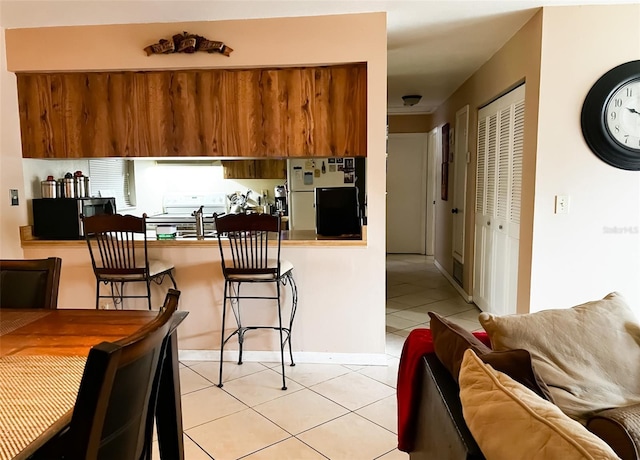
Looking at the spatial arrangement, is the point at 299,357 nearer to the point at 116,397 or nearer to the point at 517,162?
the point at 517,162

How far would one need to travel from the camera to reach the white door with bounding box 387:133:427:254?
7.26 m

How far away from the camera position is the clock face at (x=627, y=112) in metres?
2.67

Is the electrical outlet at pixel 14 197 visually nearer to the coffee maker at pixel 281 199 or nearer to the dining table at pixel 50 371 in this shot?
the dining table at pixel 50 371

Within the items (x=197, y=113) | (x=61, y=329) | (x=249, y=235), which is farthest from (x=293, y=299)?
(x=61, y=329)

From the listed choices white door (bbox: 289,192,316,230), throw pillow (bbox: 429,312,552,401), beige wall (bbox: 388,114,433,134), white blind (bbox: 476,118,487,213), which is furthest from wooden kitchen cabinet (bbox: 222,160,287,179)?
throw pillow (bbox: 429,312,552,401)

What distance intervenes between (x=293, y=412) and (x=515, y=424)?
1822 millimetres

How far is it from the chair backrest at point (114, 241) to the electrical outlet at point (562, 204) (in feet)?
8.38

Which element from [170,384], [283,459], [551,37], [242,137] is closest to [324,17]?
[242,137]

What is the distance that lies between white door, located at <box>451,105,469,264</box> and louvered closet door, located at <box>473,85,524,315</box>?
0.43 m

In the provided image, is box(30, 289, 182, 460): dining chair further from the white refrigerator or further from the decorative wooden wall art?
the white refrigerator

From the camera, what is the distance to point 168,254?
3.18 meters

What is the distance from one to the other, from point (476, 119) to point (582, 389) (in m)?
3.51

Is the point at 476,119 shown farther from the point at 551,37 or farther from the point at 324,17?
the point at 324,17

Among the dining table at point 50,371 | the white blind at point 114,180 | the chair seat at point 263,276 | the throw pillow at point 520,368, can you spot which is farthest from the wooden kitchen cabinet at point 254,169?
the throw pillow at point 520,368
